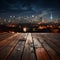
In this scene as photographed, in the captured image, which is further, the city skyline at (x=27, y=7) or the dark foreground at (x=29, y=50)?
the city skyline at (x=27, y=7)

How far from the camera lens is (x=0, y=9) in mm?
11477

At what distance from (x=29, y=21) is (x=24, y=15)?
649 millimetres

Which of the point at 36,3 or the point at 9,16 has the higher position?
the point at 36,3

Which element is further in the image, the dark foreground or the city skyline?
the city skyline

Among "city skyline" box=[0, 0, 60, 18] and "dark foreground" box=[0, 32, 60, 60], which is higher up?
"city skyline" box=[0, 0, 60, 18]

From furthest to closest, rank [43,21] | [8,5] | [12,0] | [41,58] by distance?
1. [43,21]
2. [8,5]
3. [12,0]
4. [41,58]

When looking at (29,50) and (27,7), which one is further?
(27,7)

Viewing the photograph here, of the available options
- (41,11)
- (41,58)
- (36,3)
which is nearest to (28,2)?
(36,3)

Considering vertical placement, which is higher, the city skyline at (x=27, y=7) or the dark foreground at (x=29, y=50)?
the city skyline at (x=27, y=7)

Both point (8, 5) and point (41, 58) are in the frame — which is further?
point (8, 5)

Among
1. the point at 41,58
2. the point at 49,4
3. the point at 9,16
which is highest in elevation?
the point at 49,4

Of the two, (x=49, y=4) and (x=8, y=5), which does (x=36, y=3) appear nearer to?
(x=49, y=4)

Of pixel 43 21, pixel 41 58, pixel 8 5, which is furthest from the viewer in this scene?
pixel 43 21

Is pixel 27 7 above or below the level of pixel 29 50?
above
